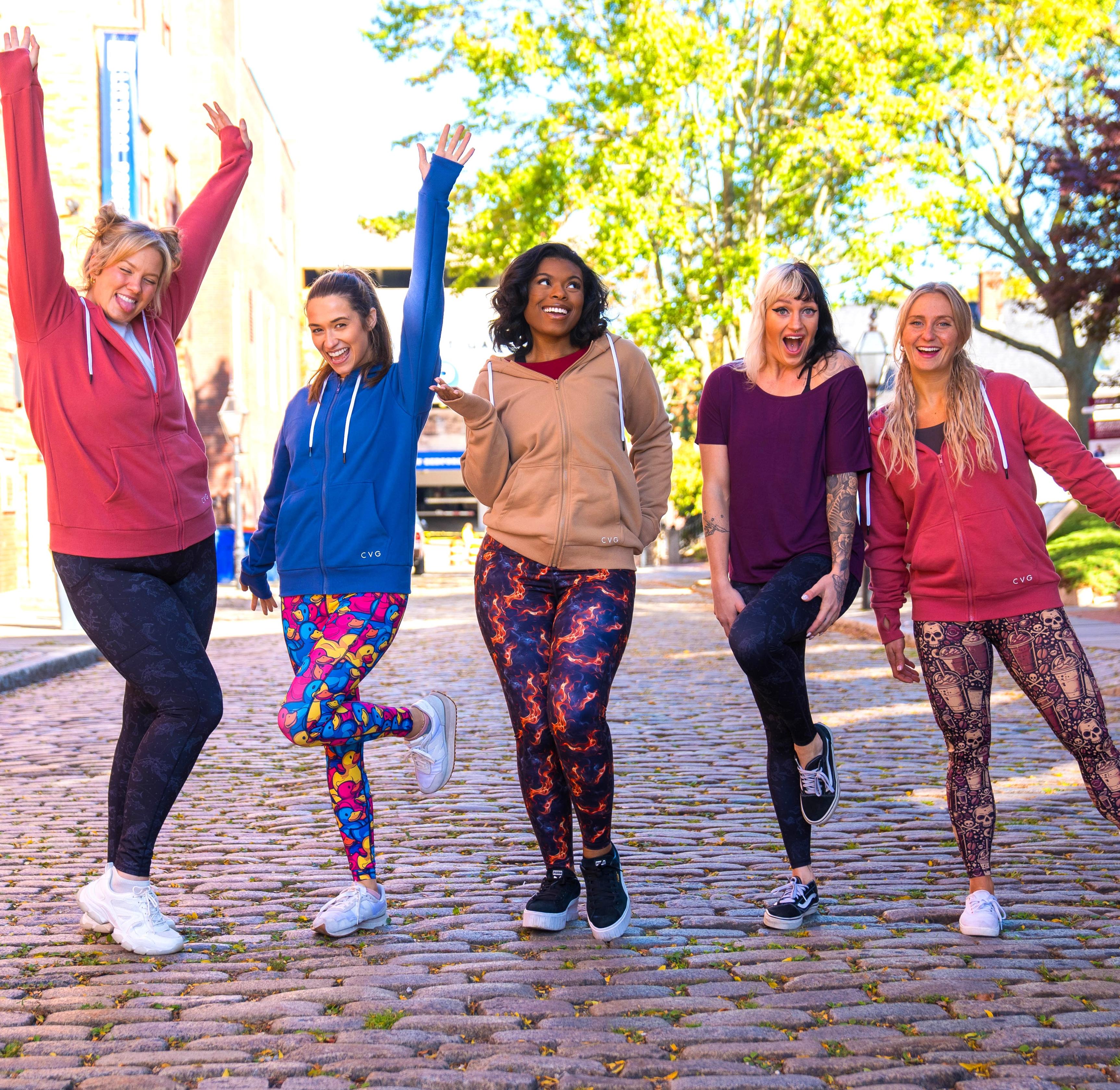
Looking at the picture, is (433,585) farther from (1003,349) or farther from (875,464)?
(1003,349)

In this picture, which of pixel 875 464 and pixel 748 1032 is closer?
pixel 748 1032

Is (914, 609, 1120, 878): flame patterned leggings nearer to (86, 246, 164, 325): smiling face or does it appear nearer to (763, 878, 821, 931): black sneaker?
(763, 878, 821, 931): black sneaker

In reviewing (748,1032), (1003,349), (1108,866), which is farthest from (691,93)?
(1003,349)

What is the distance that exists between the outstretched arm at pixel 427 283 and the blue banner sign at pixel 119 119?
78.8 ft

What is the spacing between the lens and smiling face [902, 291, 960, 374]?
4180mm

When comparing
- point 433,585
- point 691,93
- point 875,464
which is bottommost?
point 433,585

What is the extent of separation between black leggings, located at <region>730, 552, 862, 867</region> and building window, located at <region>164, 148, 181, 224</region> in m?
33.0

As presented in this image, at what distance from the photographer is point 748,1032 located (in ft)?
10.6

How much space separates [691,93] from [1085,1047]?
67.6ft

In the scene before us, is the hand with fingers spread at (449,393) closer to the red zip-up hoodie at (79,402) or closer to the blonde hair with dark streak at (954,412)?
the red zip-up hoodie at (79,402)

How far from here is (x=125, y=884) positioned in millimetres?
4000

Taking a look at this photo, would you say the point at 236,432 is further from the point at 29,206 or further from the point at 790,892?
the point at 790,892

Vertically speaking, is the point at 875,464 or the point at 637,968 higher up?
the point at 875,464

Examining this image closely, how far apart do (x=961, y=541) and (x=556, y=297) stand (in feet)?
4.51
